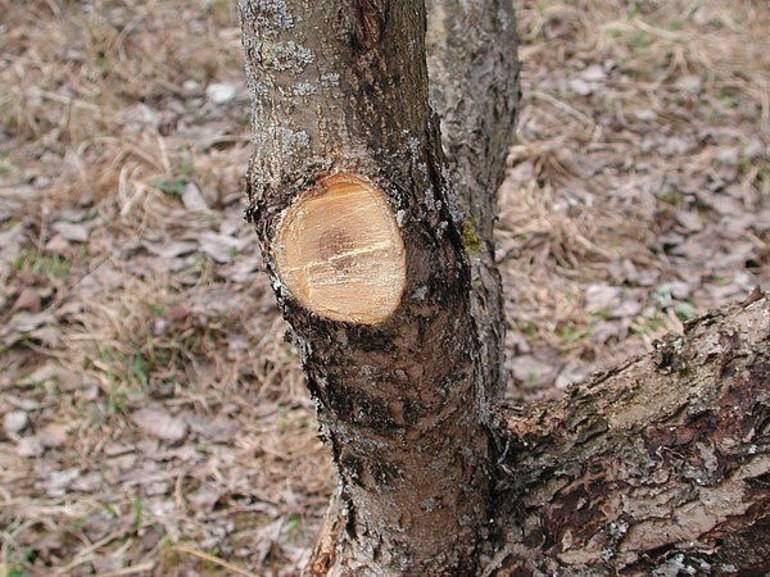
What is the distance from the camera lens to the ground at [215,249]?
2391 millimetres

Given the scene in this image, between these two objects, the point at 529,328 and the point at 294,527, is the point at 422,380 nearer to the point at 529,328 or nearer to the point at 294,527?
the point at 294,527

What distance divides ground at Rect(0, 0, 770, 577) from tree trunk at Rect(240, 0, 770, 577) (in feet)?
3.28

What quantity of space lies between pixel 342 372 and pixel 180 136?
2716 millimetres

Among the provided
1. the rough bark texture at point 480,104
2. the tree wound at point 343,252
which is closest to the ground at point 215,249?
the rough bark texture at point 480,104

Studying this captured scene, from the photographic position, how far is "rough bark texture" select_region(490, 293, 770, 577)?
1097 millimetres

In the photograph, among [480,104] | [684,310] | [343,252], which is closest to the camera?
[343,252]

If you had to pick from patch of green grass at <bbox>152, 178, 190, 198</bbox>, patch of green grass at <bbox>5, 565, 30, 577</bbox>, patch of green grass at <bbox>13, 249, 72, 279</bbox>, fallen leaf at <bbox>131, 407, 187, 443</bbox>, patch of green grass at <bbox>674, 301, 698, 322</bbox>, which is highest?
patch of green grass at <bbox>152, 178, 190, 198</bbox>

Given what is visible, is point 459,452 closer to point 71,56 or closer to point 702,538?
point 702,538

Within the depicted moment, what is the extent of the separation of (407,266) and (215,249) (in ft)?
7.03

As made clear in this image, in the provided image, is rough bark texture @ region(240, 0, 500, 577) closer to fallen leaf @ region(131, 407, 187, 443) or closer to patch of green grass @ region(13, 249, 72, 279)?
fallen leaf @ region(131, 407, 187, 443)

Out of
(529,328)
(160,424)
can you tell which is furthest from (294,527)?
(529,328)

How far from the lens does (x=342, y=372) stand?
1114mm

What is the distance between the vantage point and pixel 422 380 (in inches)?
45.1

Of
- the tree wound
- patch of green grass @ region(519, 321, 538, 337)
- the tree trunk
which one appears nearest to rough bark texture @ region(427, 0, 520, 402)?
the tree trunk
